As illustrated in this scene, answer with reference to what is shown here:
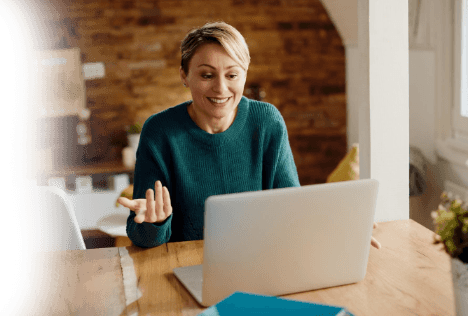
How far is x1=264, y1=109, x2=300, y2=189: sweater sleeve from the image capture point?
5.03ft

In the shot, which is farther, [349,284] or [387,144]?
[387,144]

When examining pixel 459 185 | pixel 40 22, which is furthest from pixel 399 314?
pixel 40 22

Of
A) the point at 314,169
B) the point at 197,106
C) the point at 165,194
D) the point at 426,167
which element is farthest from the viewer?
the point at 314,169

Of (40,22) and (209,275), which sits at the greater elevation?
(40,22)

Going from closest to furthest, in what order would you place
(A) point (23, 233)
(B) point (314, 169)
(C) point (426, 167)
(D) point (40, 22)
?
(A) point (23, 233) → (C) point (426, 167) → (D) point (40, 22) → (B) point (314, 169)

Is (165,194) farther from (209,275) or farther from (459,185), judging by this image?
(459,185)

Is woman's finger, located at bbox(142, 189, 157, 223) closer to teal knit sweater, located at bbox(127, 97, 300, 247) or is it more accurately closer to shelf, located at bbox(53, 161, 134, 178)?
teal knit sweater, located at bbox(127, 97, 300, 247)

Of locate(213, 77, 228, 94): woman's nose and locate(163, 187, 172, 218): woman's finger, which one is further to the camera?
locate(213, 77, 228, 94): woman's nose

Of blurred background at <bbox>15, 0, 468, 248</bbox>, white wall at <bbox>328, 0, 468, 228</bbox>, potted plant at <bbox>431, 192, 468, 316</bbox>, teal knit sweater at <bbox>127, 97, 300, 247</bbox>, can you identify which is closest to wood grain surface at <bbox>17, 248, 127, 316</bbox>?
teal knit sweater at <bbox>127, 97, 300, 247</bbox>

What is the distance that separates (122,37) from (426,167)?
9.40 feet

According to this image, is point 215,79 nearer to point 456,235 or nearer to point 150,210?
point 150,210

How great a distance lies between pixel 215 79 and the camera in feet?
4.68

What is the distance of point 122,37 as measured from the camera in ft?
14.0

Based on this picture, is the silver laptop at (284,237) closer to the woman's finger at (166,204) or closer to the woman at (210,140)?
the woman's finger at (166,204)
